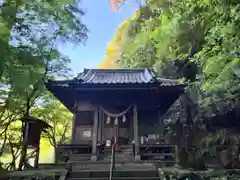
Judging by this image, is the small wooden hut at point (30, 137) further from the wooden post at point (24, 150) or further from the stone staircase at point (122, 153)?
the stone staircase at point (122, 153)

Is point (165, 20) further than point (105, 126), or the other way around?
point (105, 126)

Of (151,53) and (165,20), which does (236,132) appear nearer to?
(151,53)

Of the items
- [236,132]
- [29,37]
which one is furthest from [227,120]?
[29,37]

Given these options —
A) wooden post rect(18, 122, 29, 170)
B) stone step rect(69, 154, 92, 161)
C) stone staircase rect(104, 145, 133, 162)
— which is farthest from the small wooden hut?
stone staircase rect(104, 145, 133, 162)

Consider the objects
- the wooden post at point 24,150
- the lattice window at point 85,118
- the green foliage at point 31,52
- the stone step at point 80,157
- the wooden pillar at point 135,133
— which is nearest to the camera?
the green foliage at point 31,52

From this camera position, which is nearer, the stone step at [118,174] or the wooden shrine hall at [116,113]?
the stone step at [118,174]

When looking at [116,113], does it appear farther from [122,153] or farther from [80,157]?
[80,157]

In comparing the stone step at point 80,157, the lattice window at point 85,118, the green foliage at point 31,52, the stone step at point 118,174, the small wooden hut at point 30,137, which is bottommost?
the stone step at point 118,174

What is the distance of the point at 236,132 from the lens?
15.0 meters

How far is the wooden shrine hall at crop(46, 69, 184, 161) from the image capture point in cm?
899

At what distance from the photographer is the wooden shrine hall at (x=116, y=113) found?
29.5ft

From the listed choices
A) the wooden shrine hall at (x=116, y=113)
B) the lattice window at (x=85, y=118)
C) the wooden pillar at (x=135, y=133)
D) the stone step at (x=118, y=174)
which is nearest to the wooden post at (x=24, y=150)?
the wooden shrine hall at (x=116, y=113)

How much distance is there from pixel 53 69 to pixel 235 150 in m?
10.1

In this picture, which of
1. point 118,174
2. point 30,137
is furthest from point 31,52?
point 118,174
